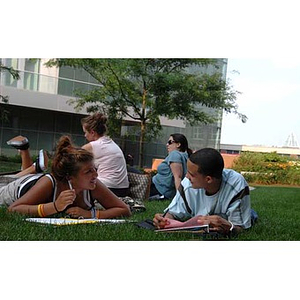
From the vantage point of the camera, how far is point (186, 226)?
8.76 feet

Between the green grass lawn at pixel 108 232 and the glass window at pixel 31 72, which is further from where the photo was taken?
the glass window at pixel 31 72

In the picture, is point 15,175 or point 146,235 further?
point 15,175

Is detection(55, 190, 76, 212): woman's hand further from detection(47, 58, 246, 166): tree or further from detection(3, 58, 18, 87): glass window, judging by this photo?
detection(3, 58, 18, 87): glass window

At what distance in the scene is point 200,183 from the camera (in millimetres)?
2633

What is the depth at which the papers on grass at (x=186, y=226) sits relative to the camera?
261cm

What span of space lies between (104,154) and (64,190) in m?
1.13

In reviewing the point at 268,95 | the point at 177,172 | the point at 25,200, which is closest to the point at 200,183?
the point at 25,200

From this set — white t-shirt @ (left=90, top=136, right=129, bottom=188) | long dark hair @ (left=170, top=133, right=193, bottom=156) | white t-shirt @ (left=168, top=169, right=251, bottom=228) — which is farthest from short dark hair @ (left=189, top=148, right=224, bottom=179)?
long dark hair @ (left=170, top=133, right=193, bottom=156)

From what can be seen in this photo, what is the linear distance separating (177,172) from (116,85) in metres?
1.48

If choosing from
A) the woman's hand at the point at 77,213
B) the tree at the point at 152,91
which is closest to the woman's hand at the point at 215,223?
the woman's hand at the point at 77,213

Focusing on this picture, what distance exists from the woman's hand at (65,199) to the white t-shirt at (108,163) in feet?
3.95

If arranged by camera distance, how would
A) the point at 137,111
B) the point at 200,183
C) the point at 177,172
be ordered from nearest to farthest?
the point at 200,183, the point at 177,172, the point at 137,111

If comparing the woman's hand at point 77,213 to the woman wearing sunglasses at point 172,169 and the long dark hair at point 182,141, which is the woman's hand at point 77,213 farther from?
the long dark hair at point 182,141
